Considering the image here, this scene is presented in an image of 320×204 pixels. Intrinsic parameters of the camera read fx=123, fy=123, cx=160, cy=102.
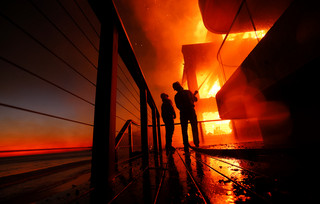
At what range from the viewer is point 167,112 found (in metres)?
3.31

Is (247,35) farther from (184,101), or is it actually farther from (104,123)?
(104,123)

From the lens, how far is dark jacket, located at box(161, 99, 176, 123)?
3.25m

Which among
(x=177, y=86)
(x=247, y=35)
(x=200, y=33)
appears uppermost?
(x=200, y=33)

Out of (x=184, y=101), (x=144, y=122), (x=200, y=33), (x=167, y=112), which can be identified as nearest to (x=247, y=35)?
(x=184, y=101)

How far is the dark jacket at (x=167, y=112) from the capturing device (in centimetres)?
325

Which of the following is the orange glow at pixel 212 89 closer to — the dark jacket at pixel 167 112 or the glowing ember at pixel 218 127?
the glowing ember at pixel 218 127

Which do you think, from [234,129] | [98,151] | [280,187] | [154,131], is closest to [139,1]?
[154,131]

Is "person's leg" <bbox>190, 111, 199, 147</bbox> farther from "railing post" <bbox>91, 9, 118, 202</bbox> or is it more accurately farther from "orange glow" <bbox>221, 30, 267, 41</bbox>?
"railing post" <bbox>91, 9, 118, 202</bbox>

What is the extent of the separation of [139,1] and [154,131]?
13.9ft

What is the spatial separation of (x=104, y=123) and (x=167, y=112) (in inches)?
106

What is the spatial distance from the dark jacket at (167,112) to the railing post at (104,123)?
8.54 ft

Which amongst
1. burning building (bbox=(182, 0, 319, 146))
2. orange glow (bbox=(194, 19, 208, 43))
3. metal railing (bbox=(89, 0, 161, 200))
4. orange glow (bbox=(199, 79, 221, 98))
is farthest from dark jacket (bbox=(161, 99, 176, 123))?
orange glow (bbox=(194, 19, 208, 43))

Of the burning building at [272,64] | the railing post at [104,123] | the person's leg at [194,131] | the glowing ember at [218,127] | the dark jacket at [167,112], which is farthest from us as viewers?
the glowing ember at [218,127]

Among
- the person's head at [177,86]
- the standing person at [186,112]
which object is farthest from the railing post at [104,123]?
the person's head at [177,86]
